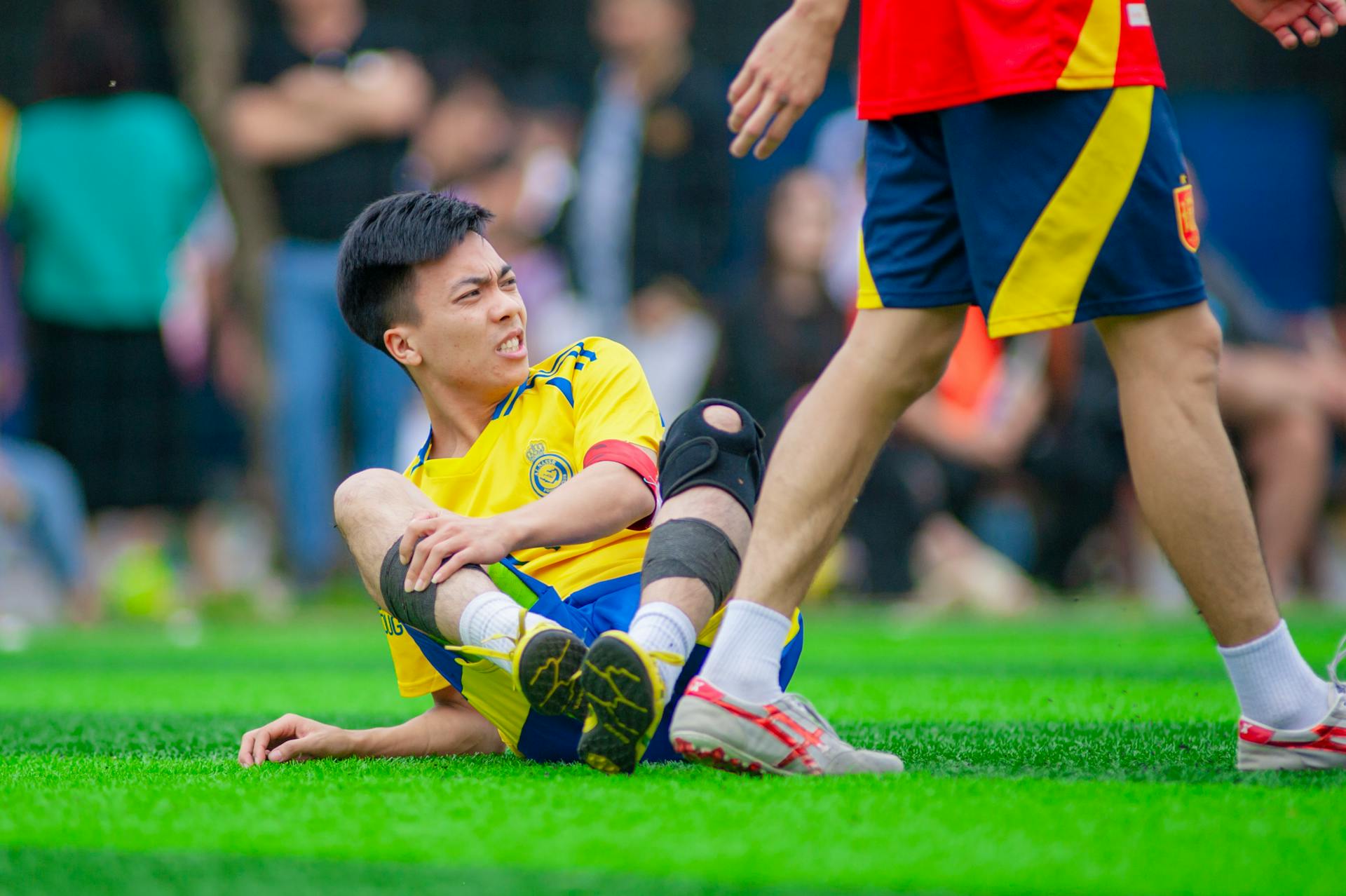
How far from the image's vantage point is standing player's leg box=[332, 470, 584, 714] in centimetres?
232

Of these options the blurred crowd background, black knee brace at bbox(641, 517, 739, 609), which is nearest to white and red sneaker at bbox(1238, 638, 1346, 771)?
black knee brace at bbox(641, 517, 739, 609)

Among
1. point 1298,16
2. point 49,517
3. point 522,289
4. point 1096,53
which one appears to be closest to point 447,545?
point 1096,53

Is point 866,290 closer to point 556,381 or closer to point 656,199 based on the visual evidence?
point 556,381

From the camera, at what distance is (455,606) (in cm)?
245

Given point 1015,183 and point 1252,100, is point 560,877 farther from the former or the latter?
point 1252,100

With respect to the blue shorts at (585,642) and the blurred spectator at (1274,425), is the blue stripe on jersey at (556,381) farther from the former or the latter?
the blurred spectator at (1274,425)

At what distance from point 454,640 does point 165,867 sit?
2.29ft

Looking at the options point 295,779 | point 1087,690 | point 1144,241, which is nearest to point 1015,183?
point 1144,241

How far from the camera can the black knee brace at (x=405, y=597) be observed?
98.0 inches

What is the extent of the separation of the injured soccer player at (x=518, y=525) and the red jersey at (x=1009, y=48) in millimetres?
624

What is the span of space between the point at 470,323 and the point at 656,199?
6.45 meters

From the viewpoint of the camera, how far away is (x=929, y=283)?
254 centimetres

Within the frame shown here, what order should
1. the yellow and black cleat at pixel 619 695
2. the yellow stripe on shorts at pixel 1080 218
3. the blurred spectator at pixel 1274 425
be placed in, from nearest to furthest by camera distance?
the yellow and black cleat at pixel 619 695, the yellow stripe on shorts at pixel 1080 218, the blurred spectator at pixel 1274 425

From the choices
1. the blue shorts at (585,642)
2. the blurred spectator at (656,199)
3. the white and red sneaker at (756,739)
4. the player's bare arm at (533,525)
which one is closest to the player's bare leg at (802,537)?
the white and red sneaker at (756,739)
